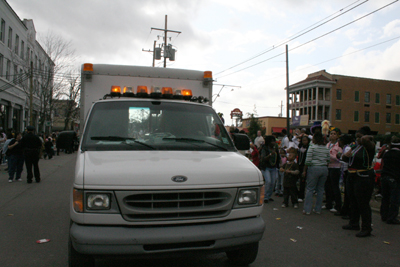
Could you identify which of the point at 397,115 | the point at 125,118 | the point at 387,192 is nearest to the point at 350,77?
the point at 397,115

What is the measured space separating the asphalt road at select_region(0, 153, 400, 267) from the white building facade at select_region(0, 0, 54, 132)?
76.6ft

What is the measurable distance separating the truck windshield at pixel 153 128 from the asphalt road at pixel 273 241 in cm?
144

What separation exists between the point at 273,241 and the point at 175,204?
8.83 feet

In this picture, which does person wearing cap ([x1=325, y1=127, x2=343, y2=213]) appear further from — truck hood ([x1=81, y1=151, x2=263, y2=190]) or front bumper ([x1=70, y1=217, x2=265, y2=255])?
front bumper ([x1=70, y1=217, x2=265, y2=255])

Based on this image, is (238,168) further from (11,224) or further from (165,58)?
(165,58)

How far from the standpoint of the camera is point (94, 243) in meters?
3.00

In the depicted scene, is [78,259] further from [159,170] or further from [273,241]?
[273,241]

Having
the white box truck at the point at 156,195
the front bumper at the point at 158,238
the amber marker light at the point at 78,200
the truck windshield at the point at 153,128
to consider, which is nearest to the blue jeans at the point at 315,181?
the truck windshield at the point at 153,128

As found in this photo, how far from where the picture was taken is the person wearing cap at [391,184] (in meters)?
6.43

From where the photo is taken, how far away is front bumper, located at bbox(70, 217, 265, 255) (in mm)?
3012

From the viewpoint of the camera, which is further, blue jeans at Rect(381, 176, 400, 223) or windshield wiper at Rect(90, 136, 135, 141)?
blue jeans at Rect(381, 176, 400, 223)

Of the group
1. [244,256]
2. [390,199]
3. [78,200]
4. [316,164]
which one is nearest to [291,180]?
[316,164]

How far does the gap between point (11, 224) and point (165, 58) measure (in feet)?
86.9

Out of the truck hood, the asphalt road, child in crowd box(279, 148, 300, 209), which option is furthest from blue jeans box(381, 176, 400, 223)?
the truck hood
